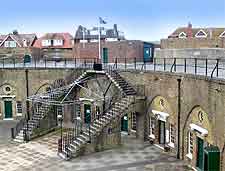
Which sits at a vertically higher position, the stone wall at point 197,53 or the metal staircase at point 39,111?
the stone wall at point 197,53

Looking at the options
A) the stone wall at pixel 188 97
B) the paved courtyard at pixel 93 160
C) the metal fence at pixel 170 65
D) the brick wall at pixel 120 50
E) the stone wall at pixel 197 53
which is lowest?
the paved courtyard at pixel 93 160

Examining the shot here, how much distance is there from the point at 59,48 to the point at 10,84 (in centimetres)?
2691

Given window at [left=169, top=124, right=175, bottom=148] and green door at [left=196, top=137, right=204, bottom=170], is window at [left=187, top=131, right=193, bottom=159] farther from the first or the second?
window at [left=169, top=124, right=175, bottom=148]

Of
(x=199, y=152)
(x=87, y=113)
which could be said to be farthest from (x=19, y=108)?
(x=199, y=152)

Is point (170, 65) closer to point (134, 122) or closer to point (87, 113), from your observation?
point (134, 122)

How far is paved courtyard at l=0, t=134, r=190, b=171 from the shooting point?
65.3 feet

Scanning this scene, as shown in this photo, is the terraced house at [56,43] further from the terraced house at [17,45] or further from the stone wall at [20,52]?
the stone wall at [20,52]

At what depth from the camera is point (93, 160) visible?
2116 centimetres

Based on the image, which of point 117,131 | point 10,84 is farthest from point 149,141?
point 10,84

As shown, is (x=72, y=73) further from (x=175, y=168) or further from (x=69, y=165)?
(x=175, y=168)

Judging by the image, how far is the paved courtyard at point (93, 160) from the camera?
19891 mm

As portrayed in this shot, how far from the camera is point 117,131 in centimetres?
2358

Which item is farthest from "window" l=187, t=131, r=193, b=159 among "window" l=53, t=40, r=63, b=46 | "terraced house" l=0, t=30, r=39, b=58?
"window" l=53, t=40, r=63, b=46

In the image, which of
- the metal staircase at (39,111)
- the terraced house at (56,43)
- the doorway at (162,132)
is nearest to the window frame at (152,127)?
the doorway at (162,132)
